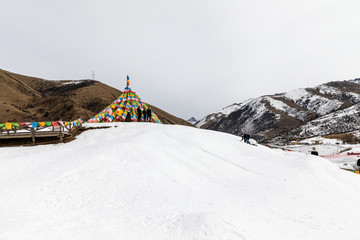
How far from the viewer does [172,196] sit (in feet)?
25.4

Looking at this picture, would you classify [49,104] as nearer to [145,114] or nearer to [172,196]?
[145,114]

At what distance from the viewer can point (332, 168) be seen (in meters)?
12.4

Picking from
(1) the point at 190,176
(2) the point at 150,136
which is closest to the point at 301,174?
(1) the point at 190,176

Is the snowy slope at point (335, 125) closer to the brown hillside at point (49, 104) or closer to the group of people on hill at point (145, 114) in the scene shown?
the brown hillside at point (49, 104)

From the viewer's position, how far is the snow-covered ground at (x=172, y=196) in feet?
17.9

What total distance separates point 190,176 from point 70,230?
592 centimetres

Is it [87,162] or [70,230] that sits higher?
[87,162]

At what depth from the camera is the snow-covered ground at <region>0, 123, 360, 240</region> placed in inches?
215

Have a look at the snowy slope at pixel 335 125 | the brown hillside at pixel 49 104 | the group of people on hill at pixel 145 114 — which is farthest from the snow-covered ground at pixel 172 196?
the snowy slope at pixel 335 125

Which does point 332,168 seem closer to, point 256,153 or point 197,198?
point 256,153

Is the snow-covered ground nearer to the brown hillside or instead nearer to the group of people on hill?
the group of people on hill

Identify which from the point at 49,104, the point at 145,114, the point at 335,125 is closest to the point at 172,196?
the point at 145,114

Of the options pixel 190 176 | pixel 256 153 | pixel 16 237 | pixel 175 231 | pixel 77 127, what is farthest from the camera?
pixel 77 127

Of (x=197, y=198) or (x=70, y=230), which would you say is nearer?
(x=70, y=230)
